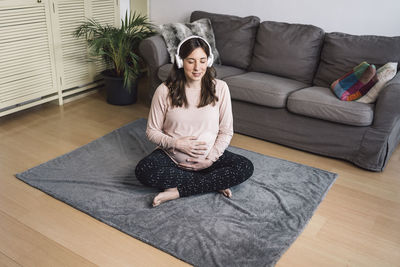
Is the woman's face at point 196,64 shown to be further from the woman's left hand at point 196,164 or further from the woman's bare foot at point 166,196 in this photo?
the woman's bare foot at point 166,196

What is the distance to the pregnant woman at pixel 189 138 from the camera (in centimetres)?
219

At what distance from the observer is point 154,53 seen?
3312 millimetres

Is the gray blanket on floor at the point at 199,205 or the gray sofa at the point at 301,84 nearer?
the gray blanket on floor at the point at 199,205

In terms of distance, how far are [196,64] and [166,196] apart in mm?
764

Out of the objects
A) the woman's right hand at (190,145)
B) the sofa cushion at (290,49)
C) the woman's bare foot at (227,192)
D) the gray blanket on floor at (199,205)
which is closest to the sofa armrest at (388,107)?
the gray blanket on floor at (199,205)

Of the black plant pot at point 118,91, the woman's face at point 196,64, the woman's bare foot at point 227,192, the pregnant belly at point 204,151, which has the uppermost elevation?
the woman's face at point 196,64

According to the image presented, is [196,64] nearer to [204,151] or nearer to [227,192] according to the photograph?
[204,151]

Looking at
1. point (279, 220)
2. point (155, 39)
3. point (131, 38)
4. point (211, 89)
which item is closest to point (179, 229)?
point (279, 220)

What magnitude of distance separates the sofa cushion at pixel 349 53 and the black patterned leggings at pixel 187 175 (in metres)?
1.31

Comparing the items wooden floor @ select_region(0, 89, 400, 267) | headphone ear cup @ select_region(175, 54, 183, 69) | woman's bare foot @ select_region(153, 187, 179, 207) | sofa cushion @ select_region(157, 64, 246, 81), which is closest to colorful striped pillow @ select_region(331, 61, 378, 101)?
wooden floor @ select_region(0, 89, 400, 267)

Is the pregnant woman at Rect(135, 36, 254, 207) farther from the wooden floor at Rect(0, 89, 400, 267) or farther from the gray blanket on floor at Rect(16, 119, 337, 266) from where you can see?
the wooden floor at Rect(0, 89, 400, 267)

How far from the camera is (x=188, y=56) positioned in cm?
209

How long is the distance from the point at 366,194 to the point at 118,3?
297 cm

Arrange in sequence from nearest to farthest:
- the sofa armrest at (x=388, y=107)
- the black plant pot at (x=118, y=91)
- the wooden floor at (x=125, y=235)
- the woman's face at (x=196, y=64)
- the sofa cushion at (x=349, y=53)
Answer: 1. the wooden floor at (x=125, y=235)
2. the woman's face at (x=196, y=64)
3. the sofa armrest at (x=388, y=107)
4. the sofa cushion at (x=349, y=53)
5. the black plant pot at (x=118, y=91)
